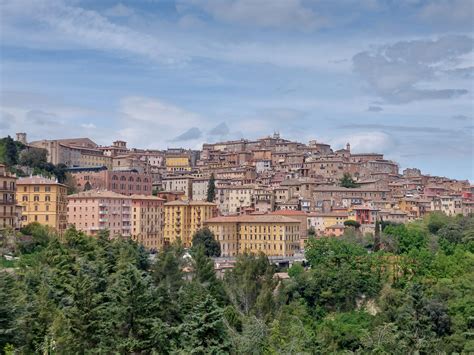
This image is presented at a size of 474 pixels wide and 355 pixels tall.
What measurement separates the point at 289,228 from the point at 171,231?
9714mm

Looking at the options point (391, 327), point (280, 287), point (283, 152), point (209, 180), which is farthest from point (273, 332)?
point (283, 152)

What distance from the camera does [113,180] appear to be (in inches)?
2499

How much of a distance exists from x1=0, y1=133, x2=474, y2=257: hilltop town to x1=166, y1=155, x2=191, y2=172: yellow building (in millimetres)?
109

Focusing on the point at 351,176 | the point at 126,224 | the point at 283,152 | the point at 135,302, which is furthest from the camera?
the point at 283,152

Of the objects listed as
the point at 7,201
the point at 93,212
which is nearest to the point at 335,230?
the point at 93,212

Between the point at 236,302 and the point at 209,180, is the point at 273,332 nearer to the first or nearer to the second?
the point at 236,302

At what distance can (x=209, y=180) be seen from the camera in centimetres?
7019

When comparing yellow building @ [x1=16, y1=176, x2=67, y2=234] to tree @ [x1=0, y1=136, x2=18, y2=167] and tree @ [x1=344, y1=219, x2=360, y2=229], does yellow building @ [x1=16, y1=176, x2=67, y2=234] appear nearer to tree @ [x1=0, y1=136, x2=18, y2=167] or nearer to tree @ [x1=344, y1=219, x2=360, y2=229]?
tree @ [x1=0, y1=136, x2=18, y2=167]

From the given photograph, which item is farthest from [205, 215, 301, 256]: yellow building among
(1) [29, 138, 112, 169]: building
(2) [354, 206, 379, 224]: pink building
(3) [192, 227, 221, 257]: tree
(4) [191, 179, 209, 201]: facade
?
(1) [29, 138, 112, 169]: building

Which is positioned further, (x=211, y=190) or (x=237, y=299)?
(x=211, y=190)

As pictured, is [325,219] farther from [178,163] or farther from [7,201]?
[7,201]

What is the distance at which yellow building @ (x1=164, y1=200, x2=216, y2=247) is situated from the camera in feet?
194

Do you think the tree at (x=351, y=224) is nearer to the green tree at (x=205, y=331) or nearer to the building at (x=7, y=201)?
the building at (x=7, y=201)

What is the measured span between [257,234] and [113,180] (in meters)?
14.5
